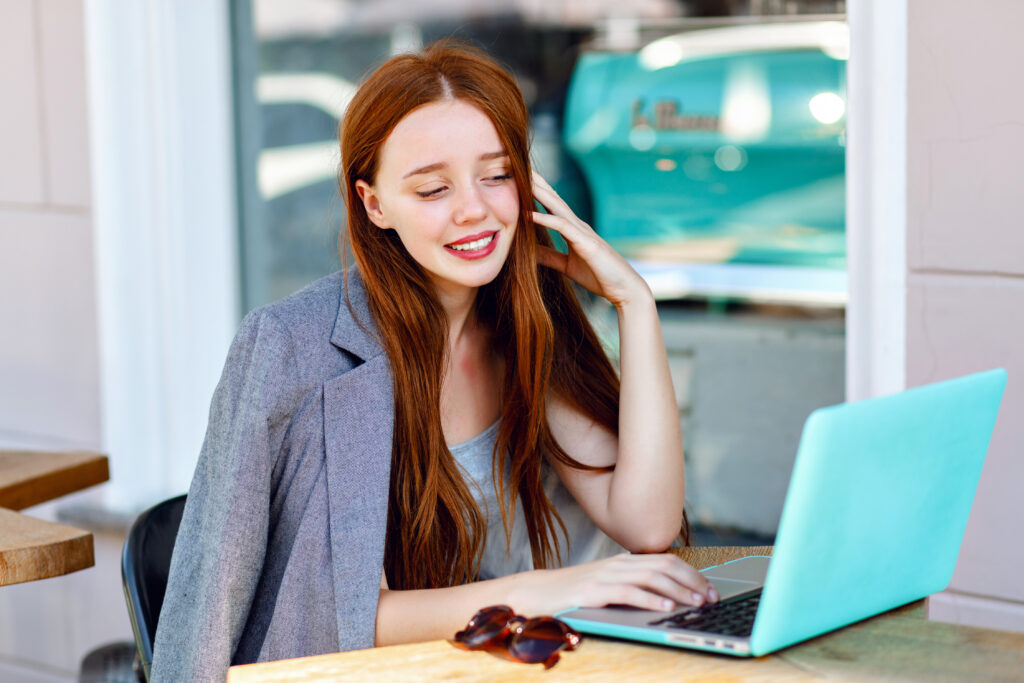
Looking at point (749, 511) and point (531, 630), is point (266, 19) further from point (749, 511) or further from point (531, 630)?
point (531, 630)

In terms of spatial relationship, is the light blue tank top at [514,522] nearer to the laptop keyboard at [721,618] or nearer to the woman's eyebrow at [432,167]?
the woman's eyebrow at [432,167]

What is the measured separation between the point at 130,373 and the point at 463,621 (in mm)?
2071

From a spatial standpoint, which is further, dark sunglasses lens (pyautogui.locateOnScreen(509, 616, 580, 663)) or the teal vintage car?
the teal vintage car

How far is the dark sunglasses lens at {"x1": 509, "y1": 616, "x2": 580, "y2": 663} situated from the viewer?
113cm

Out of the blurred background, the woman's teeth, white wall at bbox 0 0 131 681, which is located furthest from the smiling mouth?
white wall at bbox 0 0 131 681

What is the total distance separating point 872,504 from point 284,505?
785mm

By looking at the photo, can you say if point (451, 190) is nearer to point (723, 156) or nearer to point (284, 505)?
point (284, 505)

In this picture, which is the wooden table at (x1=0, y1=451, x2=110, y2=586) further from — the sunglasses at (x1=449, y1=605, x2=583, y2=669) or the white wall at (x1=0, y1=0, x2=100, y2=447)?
the white wall at (x1=0, y1=0, x2=100, y2=447)

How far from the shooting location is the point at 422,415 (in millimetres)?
1629

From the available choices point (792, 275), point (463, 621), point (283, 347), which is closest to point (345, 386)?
point (283, 347)

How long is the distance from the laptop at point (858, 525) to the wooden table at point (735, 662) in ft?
0.06

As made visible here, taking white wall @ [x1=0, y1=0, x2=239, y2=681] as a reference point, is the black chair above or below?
below

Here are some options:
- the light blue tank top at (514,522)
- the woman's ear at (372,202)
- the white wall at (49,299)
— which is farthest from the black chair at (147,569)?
the white wall at (49,299)

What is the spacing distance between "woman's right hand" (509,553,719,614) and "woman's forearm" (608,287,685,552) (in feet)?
1.14
